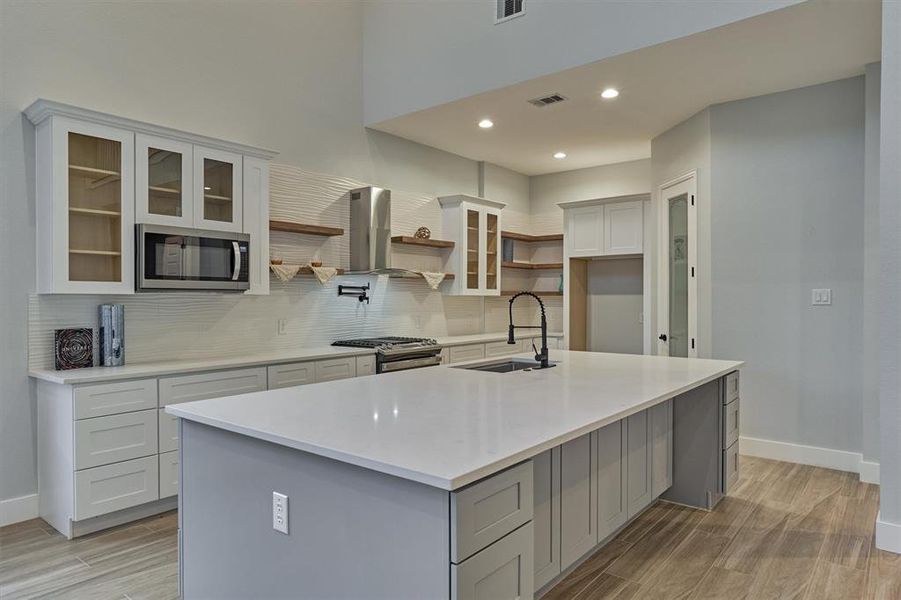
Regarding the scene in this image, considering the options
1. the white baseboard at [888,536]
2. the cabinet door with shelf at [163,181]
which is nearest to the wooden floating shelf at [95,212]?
the cabinet door with shelf at [163,181]

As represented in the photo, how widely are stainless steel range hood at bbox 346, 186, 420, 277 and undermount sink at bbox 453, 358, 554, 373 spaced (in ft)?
6.14

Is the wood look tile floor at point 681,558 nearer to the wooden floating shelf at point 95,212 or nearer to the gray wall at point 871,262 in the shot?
the gray wall at point 871,262

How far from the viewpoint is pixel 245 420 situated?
1.86m

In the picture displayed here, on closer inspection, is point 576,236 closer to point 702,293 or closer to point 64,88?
point 702,293

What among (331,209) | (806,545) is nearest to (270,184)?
(331,209)

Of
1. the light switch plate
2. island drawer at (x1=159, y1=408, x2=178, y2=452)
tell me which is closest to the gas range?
island drawer at (x1=159, y1=408, x2=178, y2=452)

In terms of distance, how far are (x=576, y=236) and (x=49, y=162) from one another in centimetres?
502

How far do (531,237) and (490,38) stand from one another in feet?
9.97

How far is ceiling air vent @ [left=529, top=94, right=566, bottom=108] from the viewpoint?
14.9 feet

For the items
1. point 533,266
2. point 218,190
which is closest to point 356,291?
point 218,190

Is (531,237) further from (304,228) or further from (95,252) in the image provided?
(95,252)

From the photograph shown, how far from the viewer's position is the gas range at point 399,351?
4.61m

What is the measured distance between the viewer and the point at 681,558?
2779 millimetres

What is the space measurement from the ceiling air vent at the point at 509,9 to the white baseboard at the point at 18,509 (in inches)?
177
